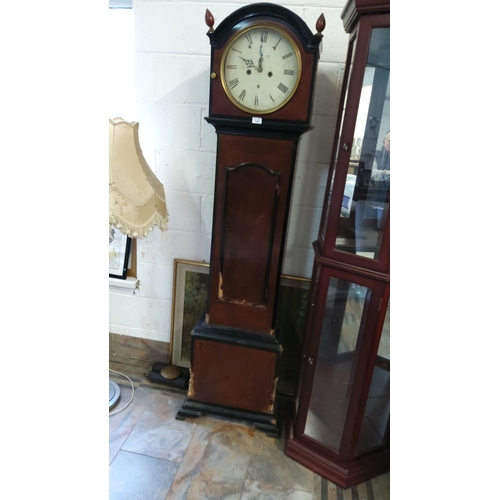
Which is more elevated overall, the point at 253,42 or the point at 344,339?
the point at 253,42

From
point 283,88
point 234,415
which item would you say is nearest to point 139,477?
point 234,415

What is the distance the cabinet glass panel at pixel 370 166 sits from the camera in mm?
920

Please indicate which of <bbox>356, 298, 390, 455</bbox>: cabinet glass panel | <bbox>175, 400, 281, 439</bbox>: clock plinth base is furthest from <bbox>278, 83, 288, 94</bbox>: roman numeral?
<bbox>175, 400, 281, 439</bbox>: clock plinth base

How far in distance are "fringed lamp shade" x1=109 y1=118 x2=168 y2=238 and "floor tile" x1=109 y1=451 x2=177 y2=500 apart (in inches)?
33.4

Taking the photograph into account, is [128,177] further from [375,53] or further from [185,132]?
[375,53]

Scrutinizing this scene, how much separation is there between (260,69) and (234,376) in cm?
114

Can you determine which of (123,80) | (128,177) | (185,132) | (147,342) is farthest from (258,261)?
(123,80)

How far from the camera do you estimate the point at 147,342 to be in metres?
1.77

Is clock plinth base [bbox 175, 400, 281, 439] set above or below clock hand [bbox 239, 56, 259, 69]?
below

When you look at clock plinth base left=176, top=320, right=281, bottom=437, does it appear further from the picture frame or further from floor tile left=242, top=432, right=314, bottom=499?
the picture frame

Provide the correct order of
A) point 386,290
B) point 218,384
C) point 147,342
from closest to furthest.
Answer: point 386,290, point 218,384, point 147,342

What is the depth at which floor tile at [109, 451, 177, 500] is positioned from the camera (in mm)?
1166
